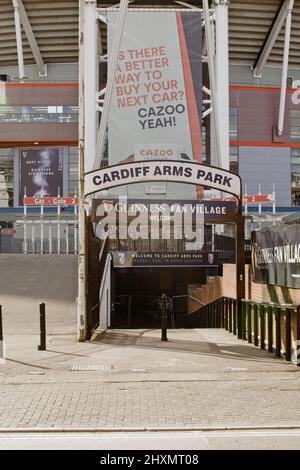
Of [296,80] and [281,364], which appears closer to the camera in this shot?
[281,364]

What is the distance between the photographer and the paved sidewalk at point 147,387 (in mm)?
6262

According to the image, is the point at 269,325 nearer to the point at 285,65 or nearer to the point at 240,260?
the point at 240,260

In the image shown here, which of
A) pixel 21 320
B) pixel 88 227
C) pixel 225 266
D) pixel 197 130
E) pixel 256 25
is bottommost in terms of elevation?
pixel 21 320

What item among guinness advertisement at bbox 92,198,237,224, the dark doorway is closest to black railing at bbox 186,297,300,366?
guinness advertisement at bbox 92,198,237,224

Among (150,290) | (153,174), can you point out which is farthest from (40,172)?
(153,174)

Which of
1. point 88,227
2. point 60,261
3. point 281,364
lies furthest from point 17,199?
point 281,364

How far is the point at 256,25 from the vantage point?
1870 inches

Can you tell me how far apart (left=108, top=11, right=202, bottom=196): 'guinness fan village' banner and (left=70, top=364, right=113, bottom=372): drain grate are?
29.5 metres

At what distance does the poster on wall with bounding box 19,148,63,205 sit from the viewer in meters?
51.6

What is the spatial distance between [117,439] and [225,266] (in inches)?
502

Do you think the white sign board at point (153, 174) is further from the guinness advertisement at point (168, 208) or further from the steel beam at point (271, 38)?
the steel beam at point (271, 38)

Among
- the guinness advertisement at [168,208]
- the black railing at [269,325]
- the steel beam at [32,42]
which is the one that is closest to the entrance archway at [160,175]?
the black railing at [269,325]

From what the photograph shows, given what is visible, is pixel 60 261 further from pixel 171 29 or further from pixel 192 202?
pixel 171 29

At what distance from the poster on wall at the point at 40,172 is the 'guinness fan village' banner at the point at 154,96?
14.1 m
